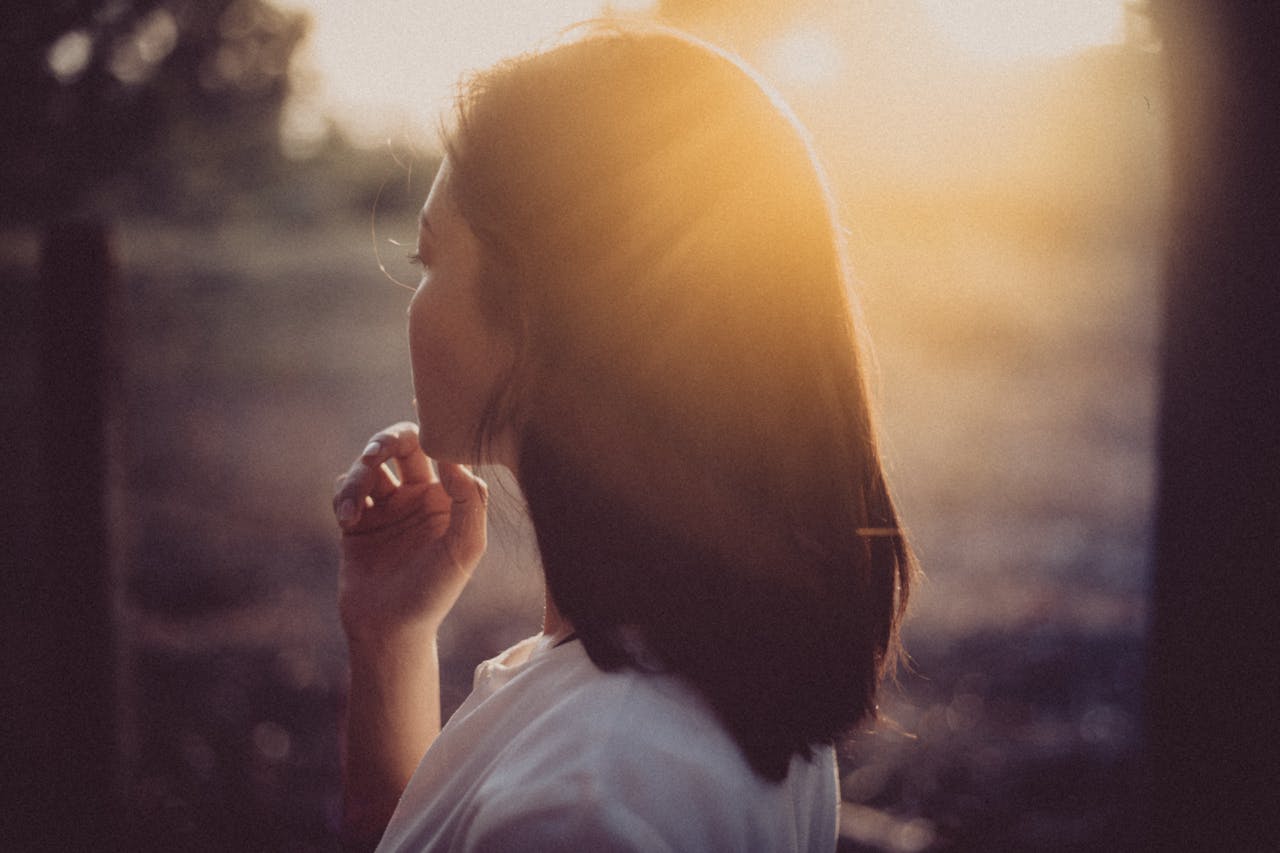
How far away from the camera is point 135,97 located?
500 inches

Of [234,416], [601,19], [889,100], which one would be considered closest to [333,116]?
[234,416]

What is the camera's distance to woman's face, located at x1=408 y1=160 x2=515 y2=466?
1.04 metres

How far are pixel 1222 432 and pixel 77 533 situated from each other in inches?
102

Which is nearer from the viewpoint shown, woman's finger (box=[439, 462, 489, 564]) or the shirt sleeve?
the shirt sleeve

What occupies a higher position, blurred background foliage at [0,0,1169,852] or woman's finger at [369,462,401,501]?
woman's finger at [369,462,401,501]

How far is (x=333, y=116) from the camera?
77.0 feet

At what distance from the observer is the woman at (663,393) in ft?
3.12

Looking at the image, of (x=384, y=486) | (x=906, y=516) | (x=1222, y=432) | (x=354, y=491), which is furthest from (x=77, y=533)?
(x=906, y=516)

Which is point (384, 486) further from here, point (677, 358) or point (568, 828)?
point (568, 828)

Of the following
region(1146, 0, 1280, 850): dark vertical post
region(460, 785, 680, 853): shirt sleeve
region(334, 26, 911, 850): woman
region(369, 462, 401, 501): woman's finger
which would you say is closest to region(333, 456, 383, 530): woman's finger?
region(369, 462, 401, 501): woman's finger

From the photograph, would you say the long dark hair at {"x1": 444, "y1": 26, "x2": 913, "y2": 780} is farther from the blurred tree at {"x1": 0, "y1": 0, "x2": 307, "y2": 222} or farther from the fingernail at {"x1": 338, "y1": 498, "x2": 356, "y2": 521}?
the blurred tree at {"x1": 0, "y1": 0, "x2": 307, "y2": 222}

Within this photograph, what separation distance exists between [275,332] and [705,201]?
44.9ft

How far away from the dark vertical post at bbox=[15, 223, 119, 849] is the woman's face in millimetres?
1742

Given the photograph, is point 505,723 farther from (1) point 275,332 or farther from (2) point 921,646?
(1) point 275,332
